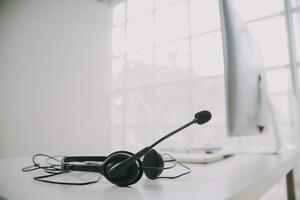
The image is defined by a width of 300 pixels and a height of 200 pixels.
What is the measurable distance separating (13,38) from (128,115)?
85.0 inches

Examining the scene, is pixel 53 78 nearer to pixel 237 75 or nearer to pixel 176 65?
pixel 176 65

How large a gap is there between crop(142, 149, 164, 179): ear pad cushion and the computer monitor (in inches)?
12.4

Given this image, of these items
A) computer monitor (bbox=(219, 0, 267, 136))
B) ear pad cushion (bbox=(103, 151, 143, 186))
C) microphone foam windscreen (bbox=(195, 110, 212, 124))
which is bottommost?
ear pad cushion (bbox=(103, 151, 143, 186))

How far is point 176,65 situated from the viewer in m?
3.76

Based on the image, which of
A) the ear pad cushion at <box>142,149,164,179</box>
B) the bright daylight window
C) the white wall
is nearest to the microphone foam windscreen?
the ear pad cushion at <box>142,149,164,179</box>

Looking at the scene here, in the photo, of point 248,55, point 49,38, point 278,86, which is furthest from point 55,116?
point 248,55

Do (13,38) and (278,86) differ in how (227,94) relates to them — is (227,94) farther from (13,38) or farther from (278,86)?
(13,38)

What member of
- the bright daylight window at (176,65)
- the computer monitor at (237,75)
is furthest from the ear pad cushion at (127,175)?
the bright daylight window at (176,65)

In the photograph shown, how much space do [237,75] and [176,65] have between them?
10.1ft

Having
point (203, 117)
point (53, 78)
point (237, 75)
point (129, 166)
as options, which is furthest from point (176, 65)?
point (129, 166)

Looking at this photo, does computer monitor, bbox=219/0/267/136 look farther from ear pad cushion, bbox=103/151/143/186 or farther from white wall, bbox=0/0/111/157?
white wall, bbox=0/0/111/157

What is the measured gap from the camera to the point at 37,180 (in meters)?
0.42

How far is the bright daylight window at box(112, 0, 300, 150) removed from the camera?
2855 mm

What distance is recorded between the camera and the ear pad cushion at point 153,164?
1.44 feet
